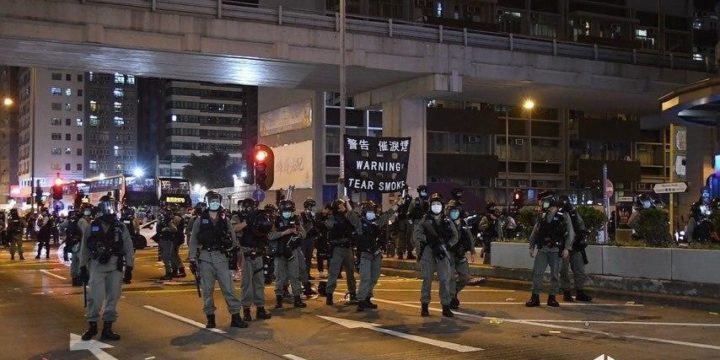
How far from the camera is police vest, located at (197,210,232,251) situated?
11234 mm

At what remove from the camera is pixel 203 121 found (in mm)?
149875

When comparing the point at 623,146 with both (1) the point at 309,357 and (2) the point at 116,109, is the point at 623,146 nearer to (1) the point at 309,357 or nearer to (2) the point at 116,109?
(1) the point at 309,357

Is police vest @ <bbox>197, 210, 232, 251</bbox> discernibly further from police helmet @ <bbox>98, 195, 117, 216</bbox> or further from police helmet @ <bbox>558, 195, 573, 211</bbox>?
police helmet @ <bbox>558, 195, 573, 211</bbox>

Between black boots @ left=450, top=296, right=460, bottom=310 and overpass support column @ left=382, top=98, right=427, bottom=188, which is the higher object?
overpass support column @ left=382, top=98, right=427, bottom=188

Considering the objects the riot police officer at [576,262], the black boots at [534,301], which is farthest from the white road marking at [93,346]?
the riot police officer at [576,262]

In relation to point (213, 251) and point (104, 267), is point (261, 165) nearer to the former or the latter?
point (213, 251)

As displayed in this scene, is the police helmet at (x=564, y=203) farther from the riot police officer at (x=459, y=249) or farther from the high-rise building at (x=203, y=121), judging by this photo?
the high-rise building at (x=203, y=121)

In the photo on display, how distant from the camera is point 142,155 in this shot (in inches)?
6112

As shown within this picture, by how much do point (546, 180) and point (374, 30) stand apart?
86.2 feet

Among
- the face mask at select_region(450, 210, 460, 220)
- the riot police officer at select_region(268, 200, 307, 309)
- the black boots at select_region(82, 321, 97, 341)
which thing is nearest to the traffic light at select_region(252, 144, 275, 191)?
the riot police officer at select_region(268, 200, 307, 309)

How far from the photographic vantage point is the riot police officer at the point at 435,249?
1244cm

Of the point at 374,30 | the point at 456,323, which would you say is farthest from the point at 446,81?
the point at 456,323

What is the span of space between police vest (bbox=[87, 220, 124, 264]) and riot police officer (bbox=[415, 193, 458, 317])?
454 centimetres

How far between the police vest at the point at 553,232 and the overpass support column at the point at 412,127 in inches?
822
